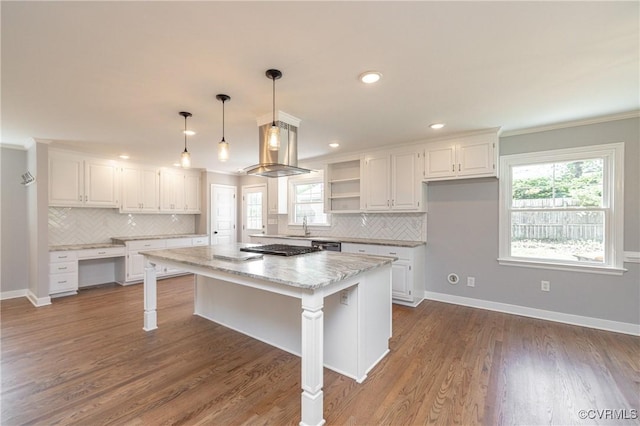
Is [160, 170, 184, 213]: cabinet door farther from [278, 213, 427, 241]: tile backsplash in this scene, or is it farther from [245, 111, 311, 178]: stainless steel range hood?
[245, 111, 311, 178]: stainless steel range hood

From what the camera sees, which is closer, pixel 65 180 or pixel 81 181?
pixel 65 180

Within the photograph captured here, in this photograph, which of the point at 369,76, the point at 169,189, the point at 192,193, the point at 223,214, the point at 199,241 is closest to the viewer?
the point at 369,76

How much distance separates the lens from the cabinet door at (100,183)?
4.82 metres

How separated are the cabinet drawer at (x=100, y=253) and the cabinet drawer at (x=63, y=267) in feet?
0.47

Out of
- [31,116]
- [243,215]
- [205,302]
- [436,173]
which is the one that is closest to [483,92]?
[436,173]

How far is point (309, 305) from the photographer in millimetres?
1705

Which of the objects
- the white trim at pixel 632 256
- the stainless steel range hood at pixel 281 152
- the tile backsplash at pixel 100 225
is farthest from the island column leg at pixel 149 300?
the white trim at pixel 632 256

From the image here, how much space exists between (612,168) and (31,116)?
6392mm

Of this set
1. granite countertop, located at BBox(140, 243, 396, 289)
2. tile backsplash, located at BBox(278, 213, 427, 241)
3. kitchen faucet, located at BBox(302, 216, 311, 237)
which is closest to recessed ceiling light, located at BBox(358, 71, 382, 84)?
granite countertop, located at BBox(140, 243, 396, 289)

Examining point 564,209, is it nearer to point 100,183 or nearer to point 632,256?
point 632,256

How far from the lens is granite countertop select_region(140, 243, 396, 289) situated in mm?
1792

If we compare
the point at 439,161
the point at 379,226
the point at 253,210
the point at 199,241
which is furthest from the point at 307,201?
the point at 439,161

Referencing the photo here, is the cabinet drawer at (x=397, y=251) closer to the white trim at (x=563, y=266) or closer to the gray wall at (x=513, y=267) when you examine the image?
the gray wall at (x=513, y=267)

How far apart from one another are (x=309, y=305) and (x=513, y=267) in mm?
3251
